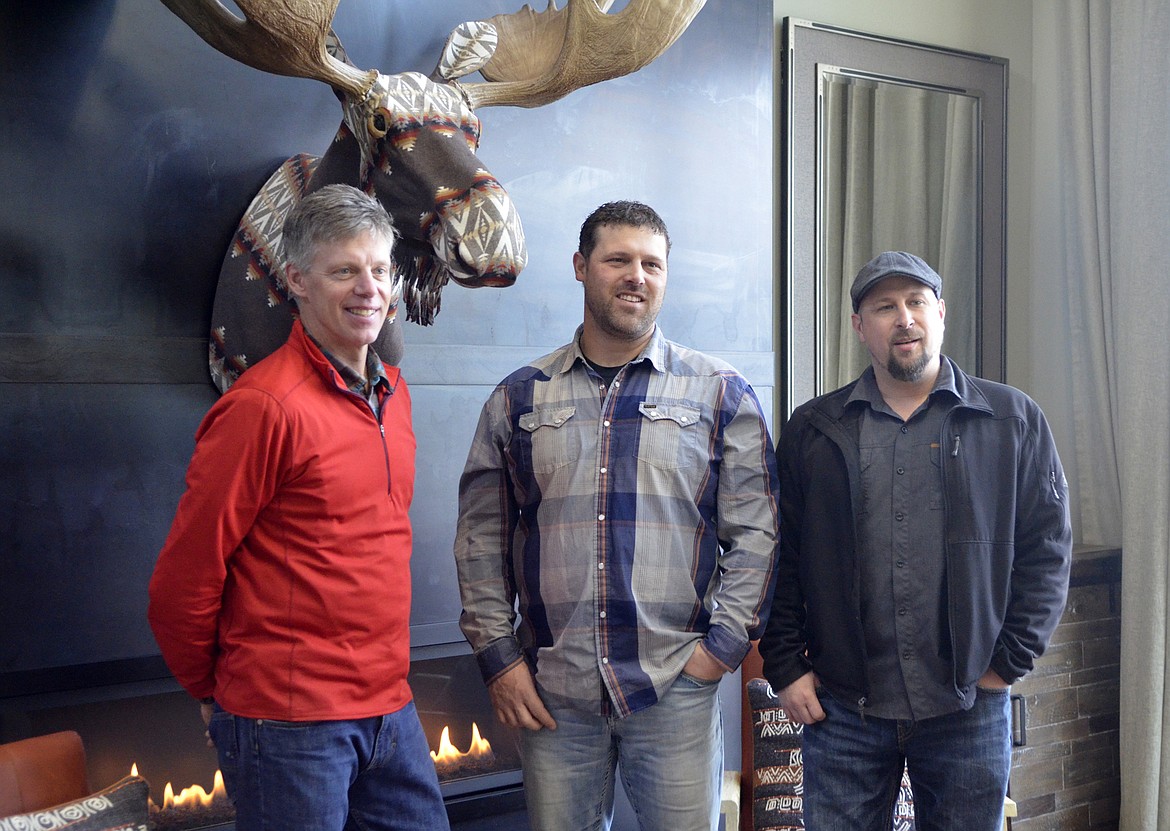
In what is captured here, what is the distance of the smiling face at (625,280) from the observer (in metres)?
1.68

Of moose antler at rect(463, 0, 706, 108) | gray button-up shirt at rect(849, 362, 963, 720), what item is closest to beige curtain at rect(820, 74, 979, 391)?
moose antler at rect(463, 0, 706, 108)

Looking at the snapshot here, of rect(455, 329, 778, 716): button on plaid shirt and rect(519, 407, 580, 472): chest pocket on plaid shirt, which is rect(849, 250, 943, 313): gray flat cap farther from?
rect(519, 407, 580, 472): chest pocket on plaid shirt

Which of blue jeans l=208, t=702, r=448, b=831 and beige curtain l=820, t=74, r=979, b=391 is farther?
beige curtain l=820, t=74, r=979, b=391

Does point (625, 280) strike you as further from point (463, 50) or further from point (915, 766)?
point (915, 766)

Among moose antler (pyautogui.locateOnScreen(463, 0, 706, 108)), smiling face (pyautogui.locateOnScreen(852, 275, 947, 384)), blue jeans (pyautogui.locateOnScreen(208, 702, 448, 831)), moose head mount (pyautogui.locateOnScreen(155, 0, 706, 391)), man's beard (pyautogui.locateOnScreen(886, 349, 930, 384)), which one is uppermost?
moose antler (pyautogui.locateOnScreen(463, 0, 706, 108))

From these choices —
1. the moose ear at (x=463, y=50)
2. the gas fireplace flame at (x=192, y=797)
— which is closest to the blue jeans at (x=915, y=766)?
the gas fireplace flame at (x=192, y=797)

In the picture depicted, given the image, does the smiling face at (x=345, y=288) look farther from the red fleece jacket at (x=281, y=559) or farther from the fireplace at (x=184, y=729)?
the fireplace at (x=184, y=729)

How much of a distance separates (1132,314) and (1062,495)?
1559 mm

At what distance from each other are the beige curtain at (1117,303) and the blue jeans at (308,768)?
242 cm

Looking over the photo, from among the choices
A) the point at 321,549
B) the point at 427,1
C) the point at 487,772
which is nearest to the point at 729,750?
the point at 487,772

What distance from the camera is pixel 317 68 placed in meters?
1.81

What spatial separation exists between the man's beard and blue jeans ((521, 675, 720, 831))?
0.63 meters

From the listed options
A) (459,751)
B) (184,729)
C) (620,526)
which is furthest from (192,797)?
(620,526)

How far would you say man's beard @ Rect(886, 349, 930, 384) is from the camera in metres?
1.74
